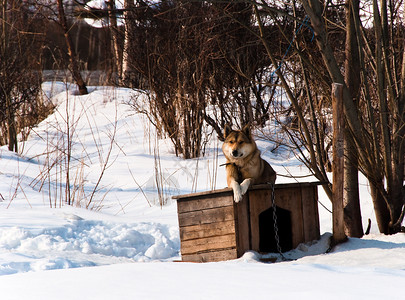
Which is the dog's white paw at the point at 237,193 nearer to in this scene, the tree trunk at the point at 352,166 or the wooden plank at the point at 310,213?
the wooden plank at the point at 310,213

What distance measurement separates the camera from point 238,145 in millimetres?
4332

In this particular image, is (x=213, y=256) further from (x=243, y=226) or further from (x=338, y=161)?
(x=338, y=161)

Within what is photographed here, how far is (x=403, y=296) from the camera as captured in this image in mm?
1936

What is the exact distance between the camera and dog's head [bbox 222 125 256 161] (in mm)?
4324

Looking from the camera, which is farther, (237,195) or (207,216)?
(207,216)

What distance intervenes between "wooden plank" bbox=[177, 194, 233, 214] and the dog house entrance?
1.93 ft

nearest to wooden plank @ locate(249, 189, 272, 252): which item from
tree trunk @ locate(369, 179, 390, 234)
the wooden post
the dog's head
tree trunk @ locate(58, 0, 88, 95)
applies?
the dog's head

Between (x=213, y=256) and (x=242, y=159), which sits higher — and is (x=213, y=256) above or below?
below

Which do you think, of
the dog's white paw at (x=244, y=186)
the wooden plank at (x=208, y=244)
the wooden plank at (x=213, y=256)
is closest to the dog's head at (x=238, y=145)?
the dog's white paw at (x=244, y=186)

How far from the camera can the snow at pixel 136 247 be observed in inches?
83.1

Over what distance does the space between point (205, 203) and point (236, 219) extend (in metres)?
0.33

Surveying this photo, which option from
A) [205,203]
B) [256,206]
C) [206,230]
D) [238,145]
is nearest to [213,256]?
[206,230]

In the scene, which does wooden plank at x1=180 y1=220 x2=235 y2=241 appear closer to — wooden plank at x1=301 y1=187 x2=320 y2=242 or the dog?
the dog

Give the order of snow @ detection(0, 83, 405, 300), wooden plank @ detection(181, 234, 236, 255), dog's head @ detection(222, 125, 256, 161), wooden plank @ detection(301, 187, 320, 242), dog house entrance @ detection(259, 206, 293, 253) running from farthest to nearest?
dog house entrance @ detection(259, 206, 293, 253) → wooden plank @ detection(301, 187, 320, 242) → dog's head @ detection(222, 125, 256, 161) → wooden plank @ detection(181, 234, 236, 255) → snow @ detection(0, 83, 405, 300)
